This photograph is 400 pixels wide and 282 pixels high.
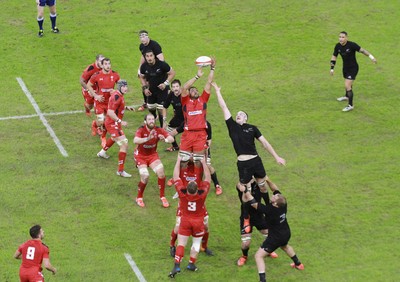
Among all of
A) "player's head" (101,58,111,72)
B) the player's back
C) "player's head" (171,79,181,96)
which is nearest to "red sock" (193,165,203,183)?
"player's head" (171,79,181,96)

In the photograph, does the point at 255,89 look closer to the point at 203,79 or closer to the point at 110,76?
the point at 203,79

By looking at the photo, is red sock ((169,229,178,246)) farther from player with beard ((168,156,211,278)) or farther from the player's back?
the player's back

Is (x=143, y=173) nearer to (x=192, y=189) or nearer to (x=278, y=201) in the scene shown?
(x=192, y=189)

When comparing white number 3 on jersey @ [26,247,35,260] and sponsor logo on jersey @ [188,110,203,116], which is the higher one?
sponsor logo on jersey @ [188,110,203,116]

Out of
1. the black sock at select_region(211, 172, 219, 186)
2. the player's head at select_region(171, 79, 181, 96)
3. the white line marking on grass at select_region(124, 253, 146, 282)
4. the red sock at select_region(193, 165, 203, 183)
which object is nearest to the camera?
the white line marking on grass at select_region(124, 253, 146, 282)

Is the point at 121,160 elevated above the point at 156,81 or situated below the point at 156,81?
below

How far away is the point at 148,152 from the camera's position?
72.5ft

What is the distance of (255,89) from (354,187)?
7.63 m

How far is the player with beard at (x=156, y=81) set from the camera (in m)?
25.6

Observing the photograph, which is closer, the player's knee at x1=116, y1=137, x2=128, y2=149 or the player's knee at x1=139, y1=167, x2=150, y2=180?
the player's knee at x1=139, y1=167, x2=150, y2=180

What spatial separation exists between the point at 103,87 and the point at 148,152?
158 inches

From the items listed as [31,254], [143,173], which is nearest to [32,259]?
[31,254]

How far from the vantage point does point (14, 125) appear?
87.1ft

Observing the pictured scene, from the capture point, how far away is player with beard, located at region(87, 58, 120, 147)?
2509 cm
